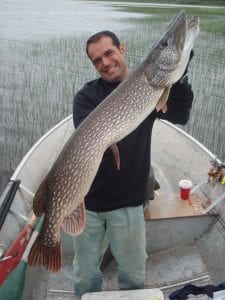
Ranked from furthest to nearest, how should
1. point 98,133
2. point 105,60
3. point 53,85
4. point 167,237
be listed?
point 53,85 < point 167,237 < point 105,60 < point 98,133

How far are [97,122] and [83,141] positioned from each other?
0.44 ft

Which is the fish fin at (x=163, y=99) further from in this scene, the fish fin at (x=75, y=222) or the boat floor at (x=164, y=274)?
the boat floor at (x=164, y=274)

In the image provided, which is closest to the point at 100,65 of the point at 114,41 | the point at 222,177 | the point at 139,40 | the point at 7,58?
the point at 114,41

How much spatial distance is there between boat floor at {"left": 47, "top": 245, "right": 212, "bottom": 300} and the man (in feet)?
3.11

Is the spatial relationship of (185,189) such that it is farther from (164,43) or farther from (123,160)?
(164,43)

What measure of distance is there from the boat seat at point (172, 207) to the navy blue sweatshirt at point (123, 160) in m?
1.18

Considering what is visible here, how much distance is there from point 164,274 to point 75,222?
1711mm

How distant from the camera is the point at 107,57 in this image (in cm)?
259

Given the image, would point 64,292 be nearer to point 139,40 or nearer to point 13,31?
point 139,40

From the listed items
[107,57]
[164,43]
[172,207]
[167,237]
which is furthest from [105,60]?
[167,237]

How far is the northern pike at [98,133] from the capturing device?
2.31 m

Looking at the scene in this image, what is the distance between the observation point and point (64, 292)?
3604 millimetres

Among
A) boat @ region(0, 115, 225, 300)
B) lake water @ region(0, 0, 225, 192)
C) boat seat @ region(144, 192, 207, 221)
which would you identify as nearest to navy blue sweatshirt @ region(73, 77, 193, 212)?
boat @ region(0, 115, 225, 300)

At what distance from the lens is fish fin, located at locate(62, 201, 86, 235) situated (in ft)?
7.89
